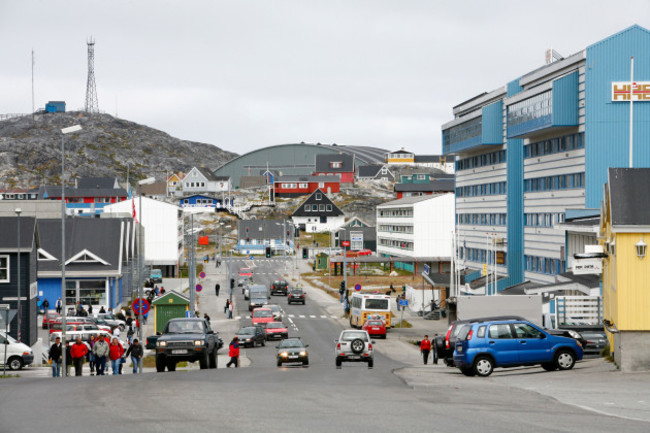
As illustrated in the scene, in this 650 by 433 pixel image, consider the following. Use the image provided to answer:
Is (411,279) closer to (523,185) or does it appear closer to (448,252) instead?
(448,252)

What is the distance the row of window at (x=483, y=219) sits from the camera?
84000 mm

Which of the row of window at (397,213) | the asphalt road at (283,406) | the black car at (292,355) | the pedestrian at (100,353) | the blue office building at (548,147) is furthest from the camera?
the row of window at (397,213)

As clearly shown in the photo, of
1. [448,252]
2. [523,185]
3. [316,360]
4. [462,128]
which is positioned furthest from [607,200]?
[448,252]

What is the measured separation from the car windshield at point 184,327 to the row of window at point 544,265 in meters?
40.3

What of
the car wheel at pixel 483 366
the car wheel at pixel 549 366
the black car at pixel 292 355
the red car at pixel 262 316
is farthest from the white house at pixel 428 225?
the car wheel at pixel 483 366

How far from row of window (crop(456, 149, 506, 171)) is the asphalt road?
58.5m

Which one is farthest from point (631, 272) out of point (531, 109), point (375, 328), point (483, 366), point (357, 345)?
point (531, 109)

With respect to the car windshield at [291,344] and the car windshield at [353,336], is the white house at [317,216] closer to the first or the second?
the car windshield at [291,344]

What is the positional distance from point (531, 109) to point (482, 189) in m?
20.1

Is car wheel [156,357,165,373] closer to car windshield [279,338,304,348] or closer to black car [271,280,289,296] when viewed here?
car windshield [279,338,304,348]

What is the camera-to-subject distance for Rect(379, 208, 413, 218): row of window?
128 m

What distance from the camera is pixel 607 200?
3212 centimetres

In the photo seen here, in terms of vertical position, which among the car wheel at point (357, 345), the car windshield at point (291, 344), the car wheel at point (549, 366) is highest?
the car wheel at point (549, 366)

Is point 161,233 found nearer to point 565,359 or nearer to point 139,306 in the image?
point 139,306
